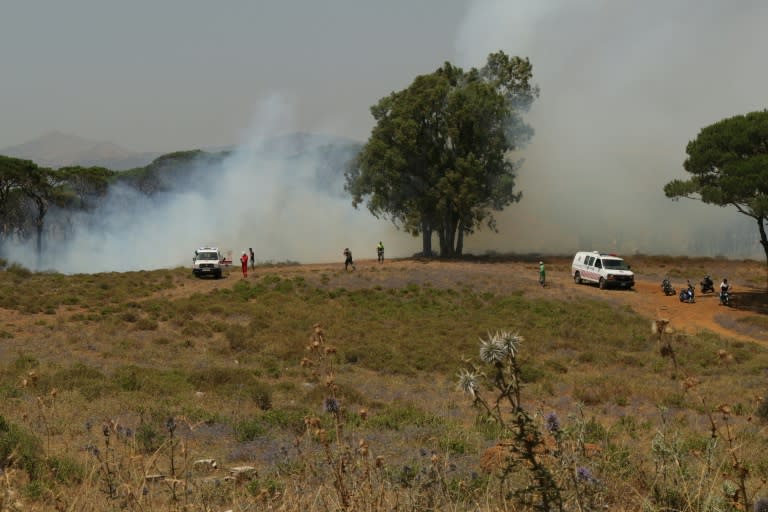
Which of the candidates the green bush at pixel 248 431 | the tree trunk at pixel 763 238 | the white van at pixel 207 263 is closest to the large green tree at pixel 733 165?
the tree trunk at pixel 763 238

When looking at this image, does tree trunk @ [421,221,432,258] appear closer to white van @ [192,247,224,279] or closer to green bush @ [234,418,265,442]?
white van @ [192,247,224,279]

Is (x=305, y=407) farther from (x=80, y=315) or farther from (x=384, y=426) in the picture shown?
(x=80, y=315)

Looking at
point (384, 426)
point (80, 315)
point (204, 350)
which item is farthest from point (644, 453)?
point (80, 315)

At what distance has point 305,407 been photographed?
15906mm

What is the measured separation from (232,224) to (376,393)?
6735 cm

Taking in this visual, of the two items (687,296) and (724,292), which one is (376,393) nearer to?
(687,296)

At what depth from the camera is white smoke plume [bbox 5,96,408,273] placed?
2923 inches

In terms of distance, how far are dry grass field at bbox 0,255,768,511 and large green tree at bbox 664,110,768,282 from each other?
20.3 ft

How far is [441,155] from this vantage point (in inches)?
2238

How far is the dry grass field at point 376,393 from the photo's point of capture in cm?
447

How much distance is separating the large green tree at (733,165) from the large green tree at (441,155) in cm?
1854

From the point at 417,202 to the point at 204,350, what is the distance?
115 feet

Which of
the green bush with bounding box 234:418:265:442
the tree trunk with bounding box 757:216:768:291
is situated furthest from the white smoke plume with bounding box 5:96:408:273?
the green bush with bounding box 234:418:265:442

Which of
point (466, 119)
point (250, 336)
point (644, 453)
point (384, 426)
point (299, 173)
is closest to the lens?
point (644, 453)
